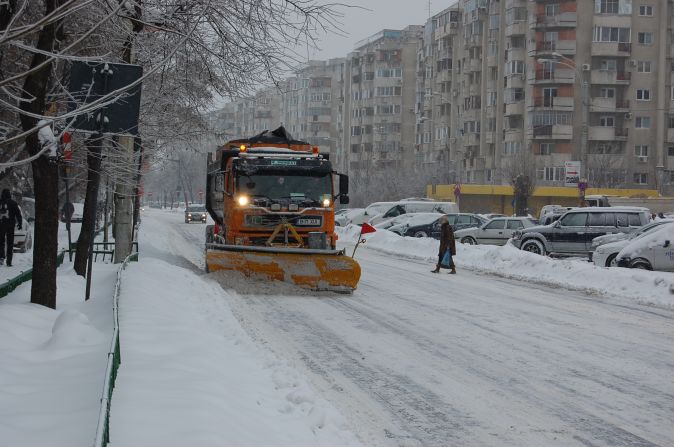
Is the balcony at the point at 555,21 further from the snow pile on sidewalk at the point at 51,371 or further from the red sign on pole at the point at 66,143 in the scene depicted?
the snow pile on sidewalk at the point at 51,371

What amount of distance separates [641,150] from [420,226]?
4922cm

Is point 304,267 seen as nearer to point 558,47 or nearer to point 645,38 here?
point 558,47

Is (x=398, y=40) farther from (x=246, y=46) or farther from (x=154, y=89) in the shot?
(x=246, y=46)

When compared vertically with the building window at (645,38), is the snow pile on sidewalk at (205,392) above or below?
below

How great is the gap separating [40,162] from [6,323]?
2.64 meters

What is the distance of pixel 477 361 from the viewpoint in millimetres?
10789

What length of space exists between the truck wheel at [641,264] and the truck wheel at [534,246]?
7913 millimetres

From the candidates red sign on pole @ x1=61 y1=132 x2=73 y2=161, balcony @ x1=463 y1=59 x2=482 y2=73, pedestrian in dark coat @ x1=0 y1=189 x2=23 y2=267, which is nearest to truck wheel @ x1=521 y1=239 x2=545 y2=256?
pedestrian in dark coat @ x1=0 y1=189 x2=23 y2=267

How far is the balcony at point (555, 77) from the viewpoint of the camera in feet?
284

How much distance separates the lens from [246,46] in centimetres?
1339

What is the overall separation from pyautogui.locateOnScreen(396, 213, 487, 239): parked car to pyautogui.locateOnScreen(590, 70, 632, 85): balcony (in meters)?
45.2

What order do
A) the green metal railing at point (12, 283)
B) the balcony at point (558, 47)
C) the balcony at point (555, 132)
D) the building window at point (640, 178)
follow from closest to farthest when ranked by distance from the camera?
1. the green metal railing at point (12, 283)
2. the balcony at point (555, 132)
3. the balcony at point (558, 47)
4. the building window at point (640, 178)

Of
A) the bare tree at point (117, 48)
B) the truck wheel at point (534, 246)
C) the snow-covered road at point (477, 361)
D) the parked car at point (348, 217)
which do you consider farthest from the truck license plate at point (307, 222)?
the parked car at point (348, 217)

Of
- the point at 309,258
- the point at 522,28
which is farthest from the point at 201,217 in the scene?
the point at 309,258
